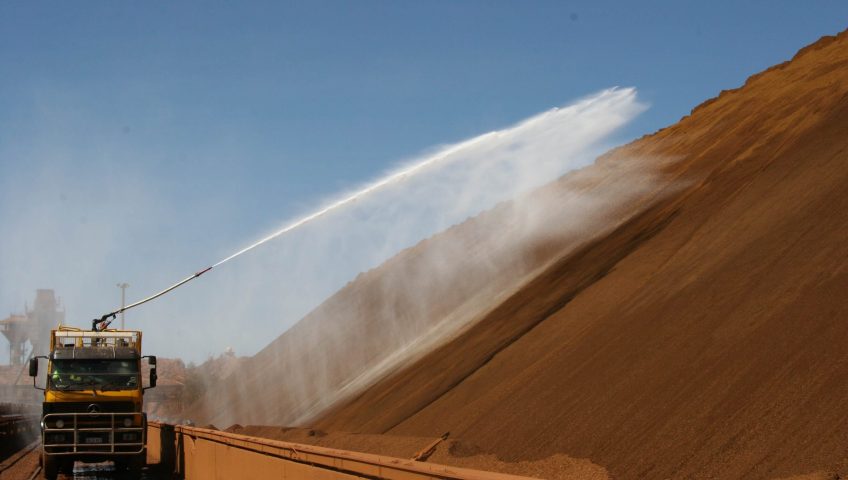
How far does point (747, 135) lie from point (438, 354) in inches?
603

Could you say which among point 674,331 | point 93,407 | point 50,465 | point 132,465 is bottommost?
point 132,465

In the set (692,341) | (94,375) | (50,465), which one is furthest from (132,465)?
(692,341)

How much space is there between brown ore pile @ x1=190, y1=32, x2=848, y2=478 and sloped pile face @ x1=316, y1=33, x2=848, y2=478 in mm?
63

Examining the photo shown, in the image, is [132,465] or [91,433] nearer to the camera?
[91,433]

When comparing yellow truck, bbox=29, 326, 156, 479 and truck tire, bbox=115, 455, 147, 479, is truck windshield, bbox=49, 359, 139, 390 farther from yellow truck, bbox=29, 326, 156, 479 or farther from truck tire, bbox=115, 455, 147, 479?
truck tire, bbox=115, 455, 147, 479

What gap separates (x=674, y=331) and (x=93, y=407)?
46.6 ft

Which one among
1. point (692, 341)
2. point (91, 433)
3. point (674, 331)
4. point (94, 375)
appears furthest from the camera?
point (94, 375)

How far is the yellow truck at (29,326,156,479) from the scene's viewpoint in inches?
941

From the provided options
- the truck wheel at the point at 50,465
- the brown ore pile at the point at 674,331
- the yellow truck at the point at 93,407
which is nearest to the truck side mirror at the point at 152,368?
the yellow truck at the point at 93,407

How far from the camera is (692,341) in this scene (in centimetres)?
2080

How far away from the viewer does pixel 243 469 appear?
16.1 meters

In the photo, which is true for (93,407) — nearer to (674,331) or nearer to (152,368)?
(152,368)

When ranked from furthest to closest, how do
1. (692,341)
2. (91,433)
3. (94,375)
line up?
(94,375) < (91,433) < (692,341)

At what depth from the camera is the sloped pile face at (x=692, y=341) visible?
16125 millimetres
